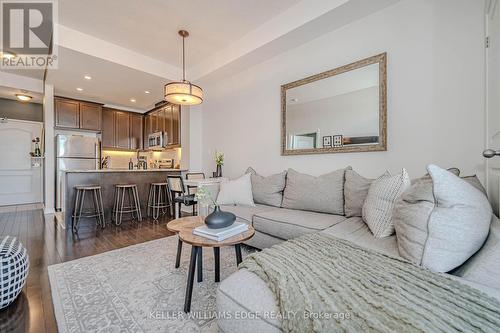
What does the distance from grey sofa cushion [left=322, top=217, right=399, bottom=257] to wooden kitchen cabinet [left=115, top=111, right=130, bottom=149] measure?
651 cm

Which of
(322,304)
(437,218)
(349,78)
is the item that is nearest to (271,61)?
(349,78)

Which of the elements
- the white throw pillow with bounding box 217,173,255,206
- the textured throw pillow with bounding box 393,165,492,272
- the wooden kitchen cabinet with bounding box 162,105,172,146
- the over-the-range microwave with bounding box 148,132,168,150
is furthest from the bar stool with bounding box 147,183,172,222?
the textured throw pillow with bounding box 393,165,492,272

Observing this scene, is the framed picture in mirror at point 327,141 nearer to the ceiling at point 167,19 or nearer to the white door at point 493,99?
the white door at point 493,99

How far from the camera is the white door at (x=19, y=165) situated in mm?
5594

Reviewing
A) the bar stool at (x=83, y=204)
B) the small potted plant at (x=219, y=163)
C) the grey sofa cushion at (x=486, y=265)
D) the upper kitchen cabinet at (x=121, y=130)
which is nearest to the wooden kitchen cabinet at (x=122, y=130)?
the upper kitchen cabinet at (x=121, y=130)

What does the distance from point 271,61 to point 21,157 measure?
23.1 ft

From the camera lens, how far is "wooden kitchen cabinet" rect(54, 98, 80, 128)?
5242mm

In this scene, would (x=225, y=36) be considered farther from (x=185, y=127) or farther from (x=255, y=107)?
(x=185, y=127)

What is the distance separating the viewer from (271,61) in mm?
3465

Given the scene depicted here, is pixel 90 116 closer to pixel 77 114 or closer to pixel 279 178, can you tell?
pixel 77 114

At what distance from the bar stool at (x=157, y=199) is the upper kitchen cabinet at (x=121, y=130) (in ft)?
8.62

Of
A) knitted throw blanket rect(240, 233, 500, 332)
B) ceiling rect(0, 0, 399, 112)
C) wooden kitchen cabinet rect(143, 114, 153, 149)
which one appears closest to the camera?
knitted throw blanket rect(240, 233, 500, 332)

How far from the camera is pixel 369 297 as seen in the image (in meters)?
0.82

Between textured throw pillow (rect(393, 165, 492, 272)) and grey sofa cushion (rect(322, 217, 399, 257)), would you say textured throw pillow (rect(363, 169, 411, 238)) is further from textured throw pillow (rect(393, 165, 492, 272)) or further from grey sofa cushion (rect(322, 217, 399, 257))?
textured throw pillow (rect(393, 165, 492, 272))
